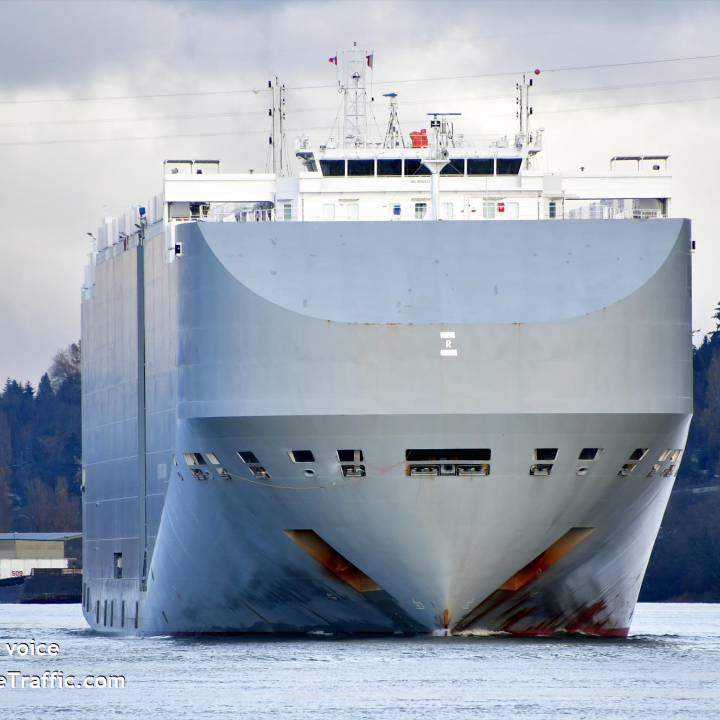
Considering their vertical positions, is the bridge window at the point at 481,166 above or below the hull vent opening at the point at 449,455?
above

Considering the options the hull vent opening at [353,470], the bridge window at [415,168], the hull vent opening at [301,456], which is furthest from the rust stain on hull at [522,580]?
the bridge window at [415,168]

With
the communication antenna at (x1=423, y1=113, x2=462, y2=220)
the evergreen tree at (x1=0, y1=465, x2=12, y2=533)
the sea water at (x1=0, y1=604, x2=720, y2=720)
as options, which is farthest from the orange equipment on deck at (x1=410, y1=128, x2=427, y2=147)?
the evergreen tree at (x1=0, y1=465, x2=12, y2=533)

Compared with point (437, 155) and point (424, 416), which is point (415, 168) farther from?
point (424, 416)

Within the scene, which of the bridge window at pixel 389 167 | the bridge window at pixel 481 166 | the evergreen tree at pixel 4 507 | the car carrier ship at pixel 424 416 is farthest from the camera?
the evergreen tree at pixel 4 507

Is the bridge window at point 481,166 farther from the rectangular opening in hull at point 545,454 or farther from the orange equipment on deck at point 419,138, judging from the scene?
the rectangular opening in hull at point 545,454

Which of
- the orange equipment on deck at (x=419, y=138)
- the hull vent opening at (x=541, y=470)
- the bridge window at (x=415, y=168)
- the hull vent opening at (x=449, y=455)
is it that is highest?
the orange equipment on deck at (x=419, y=138)

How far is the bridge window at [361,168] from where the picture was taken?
40250 mm

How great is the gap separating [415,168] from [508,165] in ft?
6.78

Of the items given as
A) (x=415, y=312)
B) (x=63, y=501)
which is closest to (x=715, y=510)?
(x=63, y=501)

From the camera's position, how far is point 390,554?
35.3m

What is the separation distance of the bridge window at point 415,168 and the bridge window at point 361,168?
0.74m

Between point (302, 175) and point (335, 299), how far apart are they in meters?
5.79

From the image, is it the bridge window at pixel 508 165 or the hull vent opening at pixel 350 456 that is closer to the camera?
the hull vent opening at pixel 350 456

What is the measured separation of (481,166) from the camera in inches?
1597
